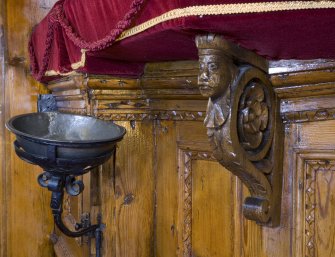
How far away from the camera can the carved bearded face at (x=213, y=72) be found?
2.33ft

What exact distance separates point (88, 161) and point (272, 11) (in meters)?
0.63

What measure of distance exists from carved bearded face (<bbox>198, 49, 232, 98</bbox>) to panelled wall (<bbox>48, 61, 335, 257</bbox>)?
0.70ft

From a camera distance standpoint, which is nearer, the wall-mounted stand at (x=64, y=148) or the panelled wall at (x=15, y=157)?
the wall-mounted stand at (x=64, y=148)

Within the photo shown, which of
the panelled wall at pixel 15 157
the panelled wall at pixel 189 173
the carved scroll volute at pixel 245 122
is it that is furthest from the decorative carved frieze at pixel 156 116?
the panelled wall at pixel 15 157

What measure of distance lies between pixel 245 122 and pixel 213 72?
6.3 inches

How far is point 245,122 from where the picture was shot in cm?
83

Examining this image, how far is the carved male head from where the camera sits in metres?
0.69

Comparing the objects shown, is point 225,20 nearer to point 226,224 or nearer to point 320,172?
point 320,172

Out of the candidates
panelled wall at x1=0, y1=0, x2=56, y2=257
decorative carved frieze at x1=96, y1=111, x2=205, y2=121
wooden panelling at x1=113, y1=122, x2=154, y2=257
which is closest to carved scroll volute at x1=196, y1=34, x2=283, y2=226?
decorative carved frieze at x1=96, y1=111, x2=205, y2=121

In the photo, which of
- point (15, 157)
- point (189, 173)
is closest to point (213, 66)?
point (189, 173)

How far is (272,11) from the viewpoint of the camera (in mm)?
584

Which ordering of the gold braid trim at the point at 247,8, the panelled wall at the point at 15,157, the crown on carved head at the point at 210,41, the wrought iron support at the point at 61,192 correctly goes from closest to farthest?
the gold braid trim at the point at 247,8 < the crown on carved head at the point at 210,41 < the wrought iron support at the point at 61,192 < the panelled wall at the point at 15,157

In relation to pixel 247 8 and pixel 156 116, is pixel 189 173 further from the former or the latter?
pixel 247 8

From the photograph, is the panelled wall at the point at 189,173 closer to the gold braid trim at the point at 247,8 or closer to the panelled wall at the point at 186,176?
the panelled wall at the point at 186,176
